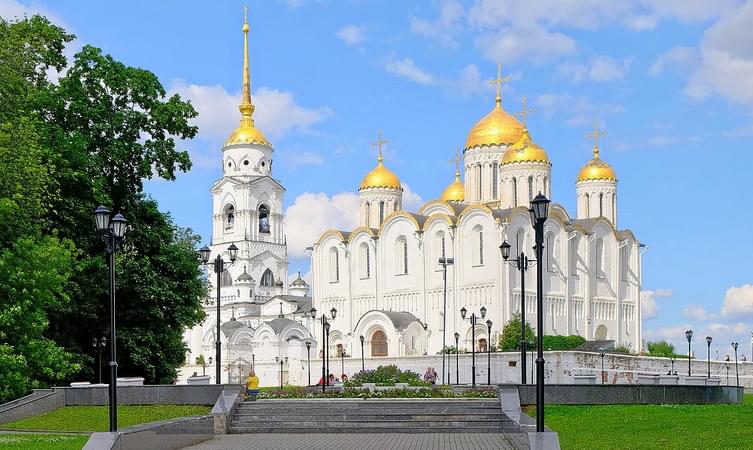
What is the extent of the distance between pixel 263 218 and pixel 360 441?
260ft

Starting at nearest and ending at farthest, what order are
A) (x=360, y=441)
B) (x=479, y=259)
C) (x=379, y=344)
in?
(x=360, y=441), (x=479, y=259), (x=379, y=344)

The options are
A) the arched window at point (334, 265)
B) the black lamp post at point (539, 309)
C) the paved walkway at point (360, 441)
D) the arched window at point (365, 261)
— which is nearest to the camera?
the black lamp post at point (539, 309)

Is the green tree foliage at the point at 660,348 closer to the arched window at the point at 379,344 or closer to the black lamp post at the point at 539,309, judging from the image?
the arched window at the point at 379,344

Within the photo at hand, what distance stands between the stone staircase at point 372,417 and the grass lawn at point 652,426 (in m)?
1.33

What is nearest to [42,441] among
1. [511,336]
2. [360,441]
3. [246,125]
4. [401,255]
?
[360,441]

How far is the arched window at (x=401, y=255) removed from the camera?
246 ft

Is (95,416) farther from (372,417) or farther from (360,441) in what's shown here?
(360,441)

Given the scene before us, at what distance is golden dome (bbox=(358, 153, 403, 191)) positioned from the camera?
82875 millimetres

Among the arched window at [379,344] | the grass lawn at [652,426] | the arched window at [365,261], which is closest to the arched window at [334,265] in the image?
the arched window at [365,261]

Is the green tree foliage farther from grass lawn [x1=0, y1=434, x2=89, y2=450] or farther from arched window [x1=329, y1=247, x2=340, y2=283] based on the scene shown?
grass lawn [x1=0, y1=434, x2=89, y2=450]

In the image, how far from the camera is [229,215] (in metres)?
98.0

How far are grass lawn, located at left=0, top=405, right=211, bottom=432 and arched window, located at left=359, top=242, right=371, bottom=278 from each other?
5162cm

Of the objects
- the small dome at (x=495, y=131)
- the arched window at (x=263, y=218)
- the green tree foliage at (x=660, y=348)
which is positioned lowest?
the green tree foliage at (x=660, y=348)

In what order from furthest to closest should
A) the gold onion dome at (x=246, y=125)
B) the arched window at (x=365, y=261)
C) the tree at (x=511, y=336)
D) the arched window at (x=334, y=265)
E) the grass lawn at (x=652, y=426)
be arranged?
1. the gold onion dome at (x=246, y=125)
2. the arched window at (x=334, y=265)
3. the arched window at (x=365, y=261)
4. the tree at (x=511, y=336)
5. the grass lawn at (x=652, y=426)
